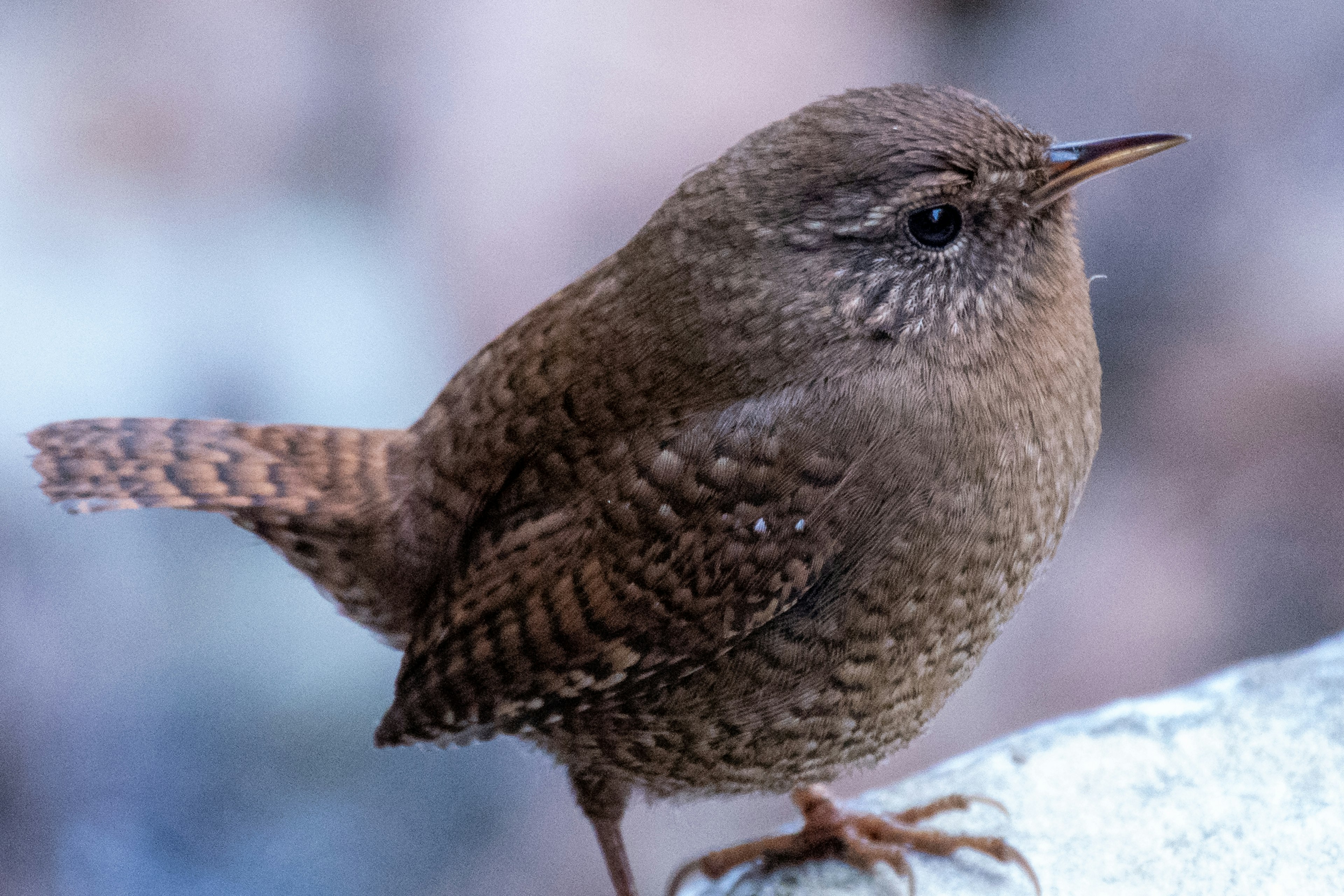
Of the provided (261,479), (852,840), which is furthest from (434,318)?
(852,840)

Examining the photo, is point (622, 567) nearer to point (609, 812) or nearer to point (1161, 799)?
point (609, 812)

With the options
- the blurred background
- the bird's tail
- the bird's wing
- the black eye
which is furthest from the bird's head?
the blurred background

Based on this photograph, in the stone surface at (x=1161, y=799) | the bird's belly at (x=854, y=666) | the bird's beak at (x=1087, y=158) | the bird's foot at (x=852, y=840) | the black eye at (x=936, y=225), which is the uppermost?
the bird's beak at (x=1087, y=158)

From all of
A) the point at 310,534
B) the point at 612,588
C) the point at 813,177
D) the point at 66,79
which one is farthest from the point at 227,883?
the point at 813,177

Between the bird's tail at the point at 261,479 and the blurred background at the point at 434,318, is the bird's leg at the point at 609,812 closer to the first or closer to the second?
the bird's tail at the point at 261,479

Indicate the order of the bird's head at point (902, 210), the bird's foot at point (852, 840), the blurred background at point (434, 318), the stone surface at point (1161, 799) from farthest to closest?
the blurred background at point (434, 318), the bird's foot at point (852, 840), the stone surface at point (1161, 799), the bird's head at point (902, 210)

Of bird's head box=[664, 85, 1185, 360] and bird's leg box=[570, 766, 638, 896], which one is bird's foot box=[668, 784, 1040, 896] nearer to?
bird's leg box=[570, 766, 638, 896]

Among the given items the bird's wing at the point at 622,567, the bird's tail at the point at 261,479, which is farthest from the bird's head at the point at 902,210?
the bird's tail at the point at 261,479
